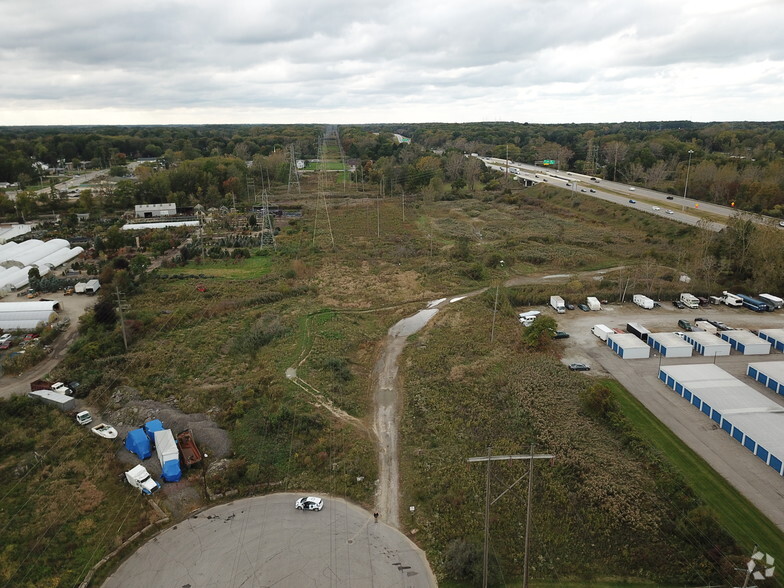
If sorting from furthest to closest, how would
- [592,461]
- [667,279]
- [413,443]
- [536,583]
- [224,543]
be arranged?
[667,279] → [413,443] → [592,461] → [224,543] → [536,583]

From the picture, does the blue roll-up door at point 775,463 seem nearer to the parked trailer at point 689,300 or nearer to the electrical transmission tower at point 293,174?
the parked trailer at point 689,300

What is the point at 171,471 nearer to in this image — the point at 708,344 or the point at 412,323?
the point at 412,323

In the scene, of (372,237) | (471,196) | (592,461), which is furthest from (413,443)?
(471,196)

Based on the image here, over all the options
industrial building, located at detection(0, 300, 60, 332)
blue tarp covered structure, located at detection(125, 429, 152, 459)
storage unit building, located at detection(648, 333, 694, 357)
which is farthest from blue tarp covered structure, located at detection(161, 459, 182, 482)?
storage unit building, located at detection(648, 333, 694, 357)

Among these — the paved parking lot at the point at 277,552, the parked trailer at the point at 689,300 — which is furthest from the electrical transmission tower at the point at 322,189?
the paved parking lot at the point at 277,552

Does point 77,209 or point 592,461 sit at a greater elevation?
point 77,209

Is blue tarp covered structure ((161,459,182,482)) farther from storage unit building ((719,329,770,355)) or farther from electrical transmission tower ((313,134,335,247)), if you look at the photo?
electrical transmission tower ((313,134,335,247))

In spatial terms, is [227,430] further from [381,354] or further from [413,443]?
[381,354]

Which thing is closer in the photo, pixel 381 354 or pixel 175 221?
pixel 381 354
